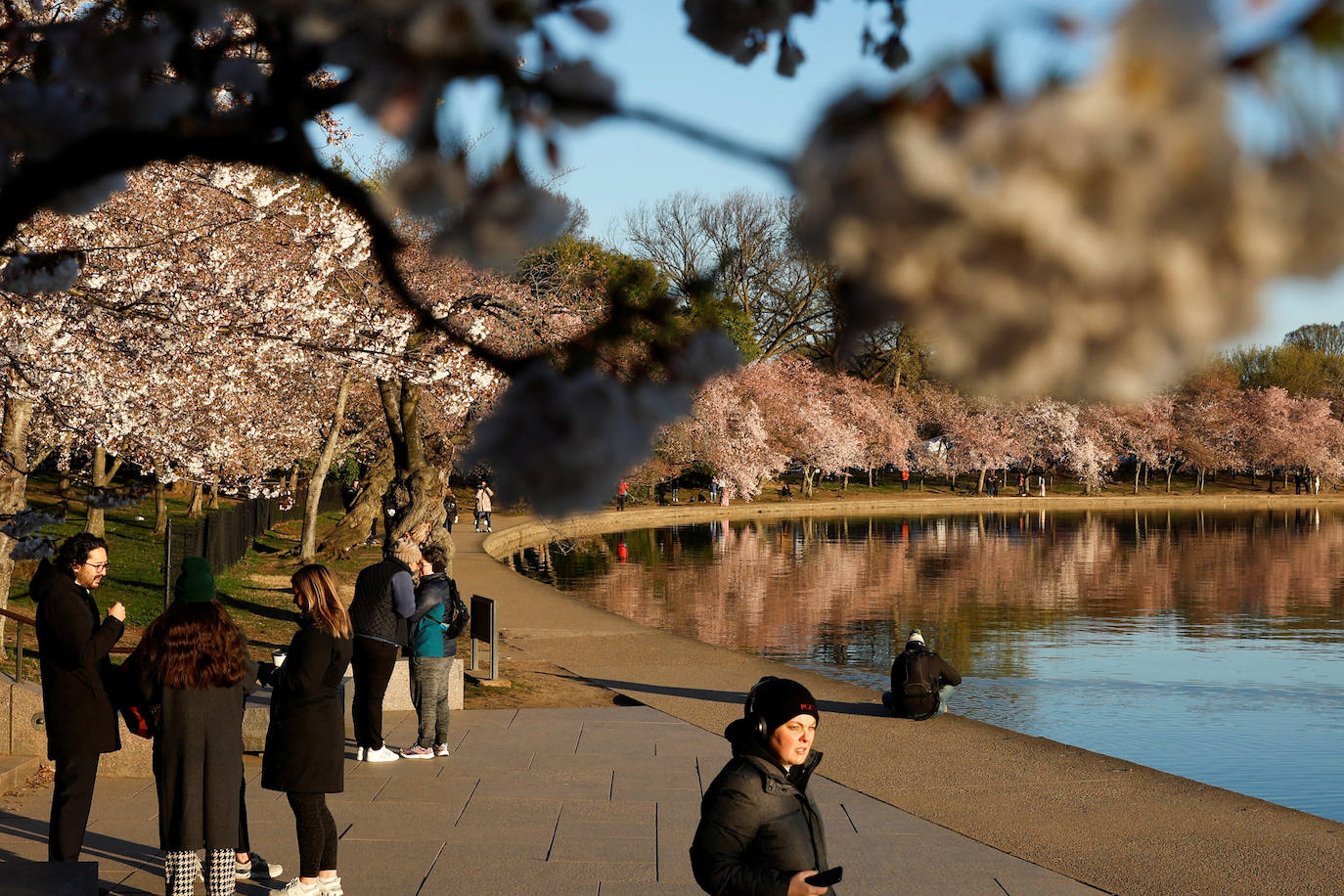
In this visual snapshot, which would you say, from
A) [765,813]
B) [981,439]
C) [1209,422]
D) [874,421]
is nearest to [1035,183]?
[765,813]

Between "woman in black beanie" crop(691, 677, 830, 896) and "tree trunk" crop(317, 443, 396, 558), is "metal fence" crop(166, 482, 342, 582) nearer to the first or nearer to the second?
"tree trunk" crop(317, 443, 396, 558)

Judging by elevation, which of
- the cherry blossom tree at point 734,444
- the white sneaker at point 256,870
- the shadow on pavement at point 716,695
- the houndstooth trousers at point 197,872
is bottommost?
the shadow on pavement at point 716,695

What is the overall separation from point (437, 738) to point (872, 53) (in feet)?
32.2

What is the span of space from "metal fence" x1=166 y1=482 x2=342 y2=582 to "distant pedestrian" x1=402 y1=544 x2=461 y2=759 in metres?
3.63

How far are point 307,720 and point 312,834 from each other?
0.61 m

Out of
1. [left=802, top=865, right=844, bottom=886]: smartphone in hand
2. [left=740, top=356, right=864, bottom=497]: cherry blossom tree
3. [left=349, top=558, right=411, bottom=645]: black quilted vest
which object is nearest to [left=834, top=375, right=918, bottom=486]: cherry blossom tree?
[left=740, top=356, right=864, bottom=497]: cherry blossom tree

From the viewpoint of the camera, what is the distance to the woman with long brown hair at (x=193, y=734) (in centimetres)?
626

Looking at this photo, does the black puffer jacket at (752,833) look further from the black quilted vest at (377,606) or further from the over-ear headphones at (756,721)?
the black quilted vest at (377,606)

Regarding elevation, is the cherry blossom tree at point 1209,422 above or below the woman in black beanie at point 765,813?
above

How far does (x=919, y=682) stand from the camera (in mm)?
13117

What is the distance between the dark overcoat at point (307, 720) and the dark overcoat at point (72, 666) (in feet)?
3.12

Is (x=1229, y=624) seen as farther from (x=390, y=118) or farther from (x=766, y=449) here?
(x=766, y=449)

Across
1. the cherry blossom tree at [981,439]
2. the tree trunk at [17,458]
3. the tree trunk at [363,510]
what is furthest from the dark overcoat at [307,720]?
the cherry blossom tree at [981,439]

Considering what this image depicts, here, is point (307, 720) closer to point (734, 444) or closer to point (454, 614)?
point (454, 614)
